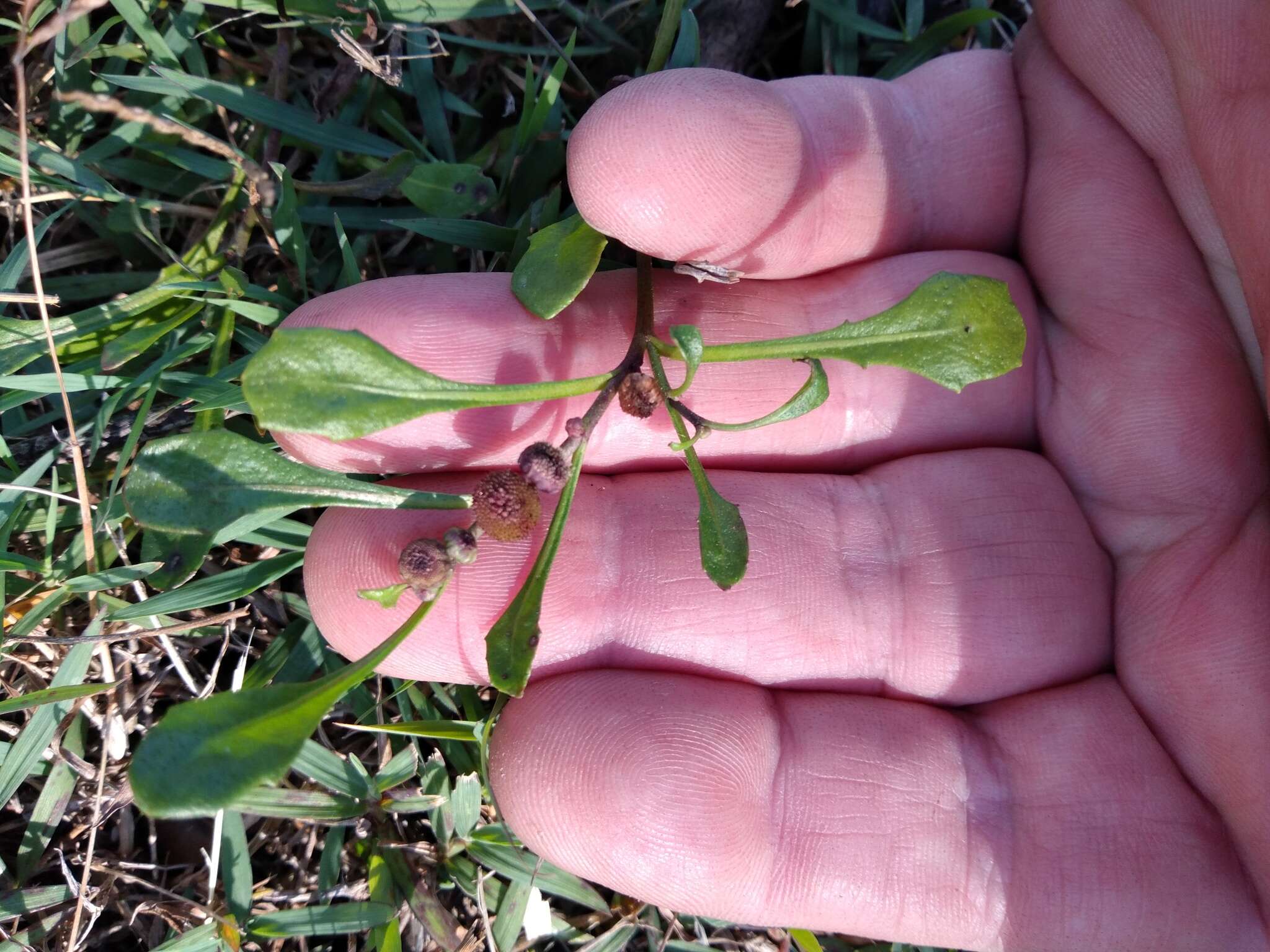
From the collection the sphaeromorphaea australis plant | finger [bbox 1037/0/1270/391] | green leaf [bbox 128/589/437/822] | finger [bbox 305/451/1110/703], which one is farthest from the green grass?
finger [bbox 1037/0/1270/391]

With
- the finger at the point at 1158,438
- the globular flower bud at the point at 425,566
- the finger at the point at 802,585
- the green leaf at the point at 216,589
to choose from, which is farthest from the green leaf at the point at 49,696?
the finger at the point at 1158,438

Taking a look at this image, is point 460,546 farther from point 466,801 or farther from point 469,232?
point 469,232

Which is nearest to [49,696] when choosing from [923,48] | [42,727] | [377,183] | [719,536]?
[42,727]

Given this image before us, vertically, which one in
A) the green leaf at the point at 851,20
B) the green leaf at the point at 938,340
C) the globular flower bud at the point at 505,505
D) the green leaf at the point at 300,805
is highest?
the green leaf at the point at 851,20

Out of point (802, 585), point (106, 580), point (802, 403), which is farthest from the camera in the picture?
point (802, 585)

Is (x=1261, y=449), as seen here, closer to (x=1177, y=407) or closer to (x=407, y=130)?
(x=1177, y=407)

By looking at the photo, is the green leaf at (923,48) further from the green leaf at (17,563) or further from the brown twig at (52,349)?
the green leaf at (17,563)
